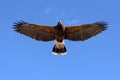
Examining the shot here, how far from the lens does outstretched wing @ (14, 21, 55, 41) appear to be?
2195 centimetres

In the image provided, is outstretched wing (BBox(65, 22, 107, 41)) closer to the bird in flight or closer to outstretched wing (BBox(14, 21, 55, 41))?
the bird in flight

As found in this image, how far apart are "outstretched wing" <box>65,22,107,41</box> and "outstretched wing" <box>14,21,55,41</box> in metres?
0.89

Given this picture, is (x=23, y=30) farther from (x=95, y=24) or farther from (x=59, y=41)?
(x=95, y=24)

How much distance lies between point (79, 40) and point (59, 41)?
1142 mm

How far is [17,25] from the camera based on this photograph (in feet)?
73.2

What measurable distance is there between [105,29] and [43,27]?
10.7 feet

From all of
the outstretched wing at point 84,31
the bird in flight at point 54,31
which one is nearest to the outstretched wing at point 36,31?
the bird in flight at point 54,31

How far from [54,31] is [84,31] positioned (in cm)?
162

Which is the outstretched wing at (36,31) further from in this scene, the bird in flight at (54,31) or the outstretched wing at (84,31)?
the outstretched wing at (84,31)

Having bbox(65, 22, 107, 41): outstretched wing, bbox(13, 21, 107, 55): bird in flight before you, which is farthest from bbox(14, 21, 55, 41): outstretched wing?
bbox(65, 22, 107, 41): outstretched wing

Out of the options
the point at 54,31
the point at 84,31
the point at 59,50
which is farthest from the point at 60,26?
the point at 84,31

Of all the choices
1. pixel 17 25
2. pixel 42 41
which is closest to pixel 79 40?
pixel 42 41

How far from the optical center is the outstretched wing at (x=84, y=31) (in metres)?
22.0

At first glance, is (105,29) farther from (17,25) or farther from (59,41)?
(17,25)
